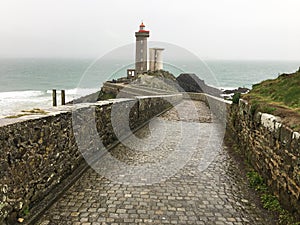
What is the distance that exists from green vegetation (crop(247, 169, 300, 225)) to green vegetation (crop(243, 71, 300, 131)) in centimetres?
121

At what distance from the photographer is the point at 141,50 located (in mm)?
50062

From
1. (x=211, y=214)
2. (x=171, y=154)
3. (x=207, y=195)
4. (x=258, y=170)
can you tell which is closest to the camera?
(x=211, y=214)

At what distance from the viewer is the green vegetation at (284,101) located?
191 inches

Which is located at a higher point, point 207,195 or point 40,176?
point 40,176

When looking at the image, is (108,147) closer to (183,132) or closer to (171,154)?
(171,154)

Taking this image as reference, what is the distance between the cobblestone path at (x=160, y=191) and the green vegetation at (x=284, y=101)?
1.43m

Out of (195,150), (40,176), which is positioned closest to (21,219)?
(40,176)

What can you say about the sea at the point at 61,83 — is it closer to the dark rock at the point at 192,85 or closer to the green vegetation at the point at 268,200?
the dark rock at the point at 192,85

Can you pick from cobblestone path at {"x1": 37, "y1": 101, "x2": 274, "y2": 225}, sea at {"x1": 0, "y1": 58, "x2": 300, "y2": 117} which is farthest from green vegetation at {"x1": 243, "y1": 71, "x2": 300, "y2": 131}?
sea at {"x1": 0, "y1": 58, "x2": 300, "y2": 117}

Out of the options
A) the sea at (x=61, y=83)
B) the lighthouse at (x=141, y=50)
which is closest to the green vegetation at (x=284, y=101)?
the sea at (x=61, y=83)

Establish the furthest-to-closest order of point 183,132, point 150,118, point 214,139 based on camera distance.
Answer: point 150,118 → point 183,132 → point 214,139

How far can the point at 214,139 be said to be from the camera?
924 centimetres

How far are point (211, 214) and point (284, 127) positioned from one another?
175cm

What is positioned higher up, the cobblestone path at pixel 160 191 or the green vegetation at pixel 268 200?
the green vegetation at pixel 268 200
